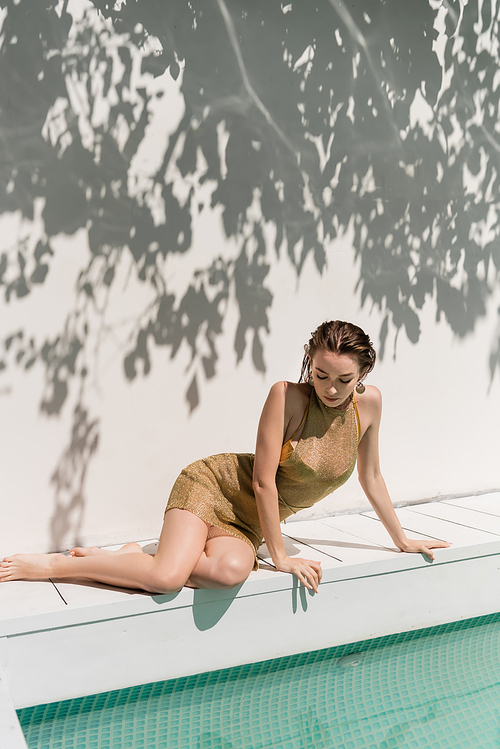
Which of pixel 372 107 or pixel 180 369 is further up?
pixel 372 107

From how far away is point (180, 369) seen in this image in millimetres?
3818

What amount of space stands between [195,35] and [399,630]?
338cm

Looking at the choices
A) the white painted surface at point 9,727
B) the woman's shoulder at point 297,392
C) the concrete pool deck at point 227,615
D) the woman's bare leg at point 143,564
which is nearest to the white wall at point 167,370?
the concrete pool deck at point 227,615

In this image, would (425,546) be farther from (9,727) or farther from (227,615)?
(9,727)

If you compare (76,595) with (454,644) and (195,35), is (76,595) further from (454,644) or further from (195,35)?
(195,35)

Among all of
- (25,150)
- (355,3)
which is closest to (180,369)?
(25,150)

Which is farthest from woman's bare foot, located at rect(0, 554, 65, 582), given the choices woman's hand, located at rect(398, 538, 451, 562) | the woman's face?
woman's hand, located at rect(398, 538, 451, 562)

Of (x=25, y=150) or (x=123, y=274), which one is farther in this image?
(x=123, y=274)

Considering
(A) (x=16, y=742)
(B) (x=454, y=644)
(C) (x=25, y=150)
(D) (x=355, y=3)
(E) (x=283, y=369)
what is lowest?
(B) (x=454, y=644)

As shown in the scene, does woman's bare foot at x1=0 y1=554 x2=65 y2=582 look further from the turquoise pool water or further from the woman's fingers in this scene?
the woman's fingers

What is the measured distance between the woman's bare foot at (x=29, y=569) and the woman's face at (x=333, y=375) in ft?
4.54

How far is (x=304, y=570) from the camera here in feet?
9.29

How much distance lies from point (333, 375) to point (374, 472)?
657 mm

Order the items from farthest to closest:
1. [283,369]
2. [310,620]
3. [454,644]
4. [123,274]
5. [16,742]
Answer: [283,369] < [123,274] < [454,644] < [310,620] < [16,742]
